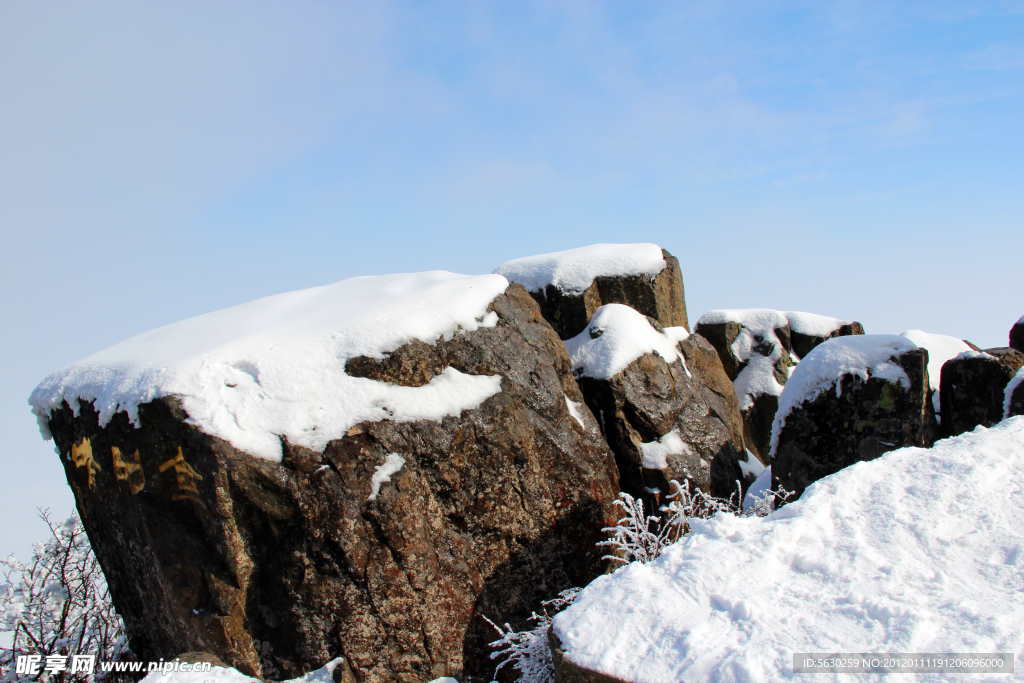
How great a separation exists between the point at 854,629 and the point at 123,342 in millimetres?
5626

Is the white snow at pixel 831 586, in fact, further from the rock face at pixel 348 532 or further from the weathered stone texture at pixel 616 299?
the weathered stone texture at pixel 616 299

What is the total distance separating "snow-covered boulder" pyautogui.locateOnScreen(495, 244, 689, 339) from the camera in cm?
862

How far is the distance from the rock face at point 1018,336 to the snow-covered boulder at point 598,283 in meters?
5.78

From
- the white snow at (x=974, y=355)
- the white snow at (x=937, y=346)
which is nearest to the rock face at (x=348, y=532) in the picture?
the white snow at (x=974, y=355)

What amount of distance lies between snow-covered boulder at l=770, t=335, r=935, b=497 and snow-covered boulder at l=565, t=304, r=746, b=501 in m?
0.69

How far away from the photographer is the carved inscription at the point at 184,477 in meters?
4.38

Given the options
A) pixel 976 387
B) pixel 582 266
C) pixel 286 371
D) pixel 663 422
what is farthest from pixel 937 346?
pixel 286 371

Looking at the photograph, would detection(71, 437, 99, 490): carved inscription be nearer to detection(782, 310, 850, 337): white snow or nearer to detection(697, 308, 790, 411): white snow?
detection(697, 308, 790, 411): white snow

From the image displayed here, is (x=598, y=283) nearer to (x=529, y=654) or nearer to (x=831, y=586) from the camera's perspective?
(x=529, y=654)

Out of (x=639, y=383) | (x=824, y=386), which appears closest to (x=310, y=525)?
(x=639, y=383)

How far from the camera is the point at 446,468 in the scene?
484cm

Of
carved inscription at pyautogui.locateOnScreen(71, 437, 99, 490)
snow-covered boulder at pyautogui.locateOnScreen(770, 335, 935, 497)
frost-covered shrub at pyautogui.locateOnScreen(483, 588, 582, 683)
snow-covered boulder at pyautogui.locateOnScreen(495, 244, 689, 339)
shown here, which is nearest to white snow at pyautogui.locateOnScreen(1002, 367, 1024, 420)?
snow-covered boulder at pyautogui.locateOnScreen(770, 335, 935, 497)

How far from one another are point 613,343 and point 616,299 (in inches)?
64.9

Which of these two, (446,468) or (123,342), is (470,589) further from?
(123,342)
